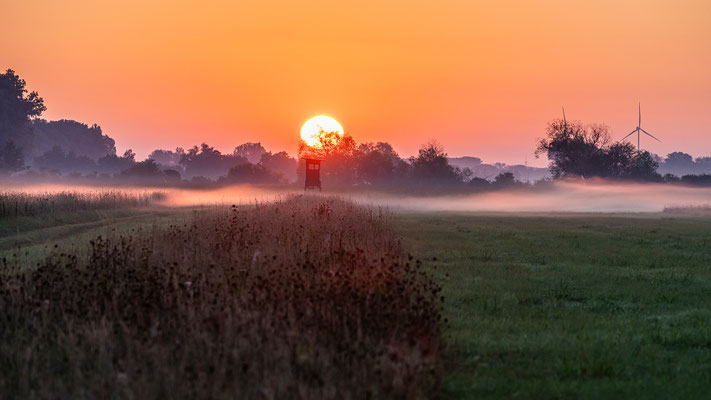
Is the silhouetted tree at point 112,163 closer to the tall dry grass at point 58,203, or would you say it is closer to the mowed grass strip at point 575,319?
the tall dry grass at point 58,203

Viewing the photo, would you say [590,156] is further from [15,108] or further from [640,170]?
[15,108]

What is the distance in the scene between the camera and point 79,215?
33750mm

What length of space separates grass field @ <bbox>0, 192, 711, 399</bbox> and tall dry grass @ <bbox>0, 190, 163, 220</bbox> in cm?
839

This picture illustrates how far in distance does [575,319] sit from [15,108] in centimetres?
11899

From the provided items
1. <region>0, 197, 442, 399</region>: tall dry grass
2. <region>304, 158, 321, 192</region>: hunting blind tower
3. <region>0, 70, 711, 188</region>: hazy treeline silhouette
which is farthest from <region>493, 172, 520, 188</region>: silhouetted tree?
<region>0, 197, 442, 399</region>: tall dry grass

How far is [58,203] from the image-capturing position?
35469 mm

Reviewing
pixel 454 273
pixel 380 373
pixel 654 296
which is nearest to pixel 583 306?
pixel 654 296

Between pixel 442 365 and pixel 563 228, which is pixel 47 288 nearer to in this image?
pixel 442 365

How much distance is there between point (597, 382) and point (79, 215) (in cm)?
3071

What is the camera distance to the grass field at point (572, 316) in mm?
8094

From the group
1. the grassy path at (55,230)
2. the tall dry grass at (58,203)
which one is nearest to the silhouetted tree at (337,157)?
the tall dry grass at (58,203)

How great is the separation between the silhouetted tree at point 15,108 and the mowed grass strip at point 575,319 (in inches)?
4150

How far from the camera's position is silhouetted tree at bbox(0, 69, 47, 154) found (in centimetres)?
10938

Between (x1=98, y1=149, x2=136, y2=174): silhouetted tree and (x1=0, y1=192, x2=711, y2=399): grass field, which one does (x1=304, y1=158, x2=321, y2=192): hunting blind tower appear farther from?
(x1=98, y1=149, x2=136, y2=174): silhouetted tree
